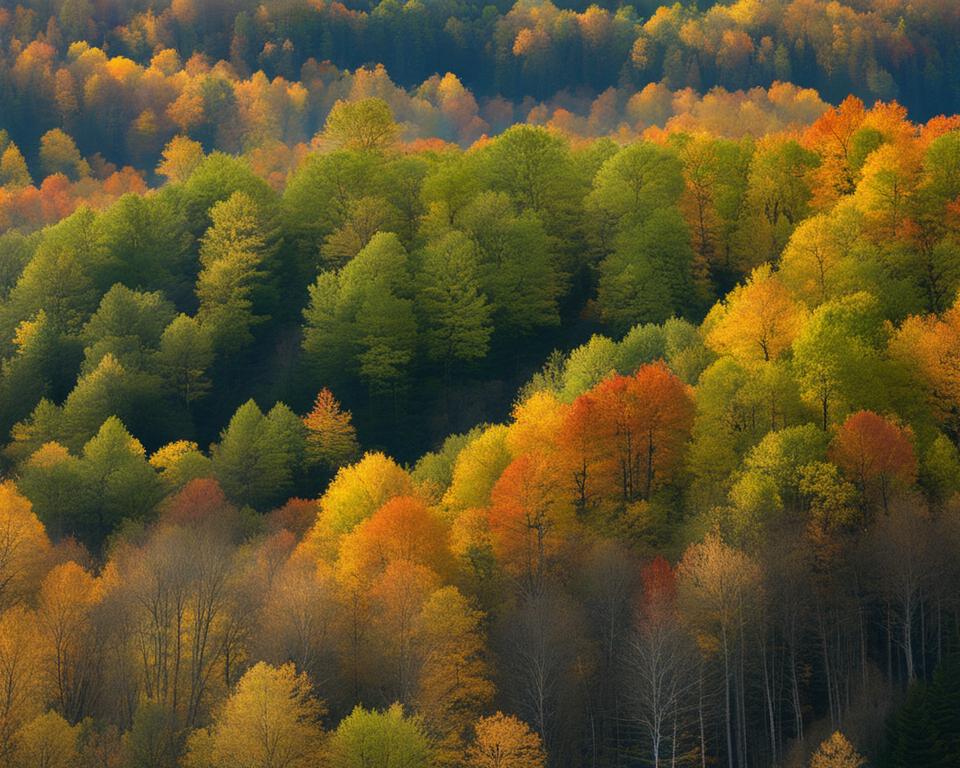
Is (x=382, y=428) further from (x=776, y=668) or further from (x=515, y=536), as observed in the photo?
(x=776, y=668)

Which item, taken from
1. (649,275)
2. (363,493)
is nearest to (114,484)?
(363,493)

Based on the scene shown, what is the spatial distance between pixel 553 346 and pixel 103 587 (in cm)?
4061

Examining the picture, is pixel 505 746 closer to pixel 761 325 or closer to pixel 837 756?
pixel 837 756

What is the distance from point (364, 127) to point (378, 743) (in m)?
79.2

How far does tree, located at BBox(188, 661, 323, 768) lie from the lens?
66500 millimetres

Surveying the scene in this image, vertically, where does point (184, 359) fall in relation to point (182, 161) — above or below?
below

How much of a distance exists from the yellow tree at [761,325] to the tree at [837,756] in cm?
3085

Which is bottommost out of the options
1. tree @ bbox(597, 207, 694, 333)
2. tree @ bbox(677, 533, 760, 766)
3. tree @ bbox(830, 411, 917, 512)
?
tree @ bbox(677, 533, 760, 766)

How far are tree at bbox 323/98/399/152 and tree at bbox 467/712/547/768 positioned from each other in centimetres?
7544

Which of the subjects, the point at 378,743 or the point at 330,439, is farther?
the point at 330,439

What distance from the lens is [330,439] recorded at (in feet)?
332

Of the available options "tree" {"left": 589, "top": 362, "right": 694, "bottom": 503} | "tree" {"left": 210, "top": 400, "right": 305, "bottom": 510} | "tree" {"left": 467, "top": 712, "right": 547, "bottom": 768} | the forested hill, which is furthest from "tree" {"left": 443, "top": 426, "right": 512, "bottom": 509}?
"tree" {"left": 467, "top": 712, "right": 547, "bottom": 768}

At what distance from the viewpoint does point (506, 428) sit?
9300 cm

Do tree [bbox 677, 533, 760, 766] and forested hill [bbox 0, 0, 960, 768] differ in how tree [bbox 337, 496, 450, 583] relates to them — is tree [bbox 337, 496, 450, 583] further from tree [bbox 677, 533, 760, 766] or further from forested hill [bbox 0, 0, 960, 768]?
tree [bbox 677, 533, 760, 766]
